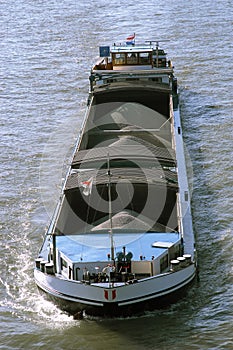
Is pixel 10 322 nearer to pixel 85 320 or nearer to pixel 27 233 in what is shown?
pixel 85 320

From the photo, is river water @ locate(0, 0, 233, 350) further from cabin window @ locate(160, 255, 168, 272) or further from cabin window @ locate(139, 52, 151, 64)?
cabin window @ locate(139, 52, 151, 64)

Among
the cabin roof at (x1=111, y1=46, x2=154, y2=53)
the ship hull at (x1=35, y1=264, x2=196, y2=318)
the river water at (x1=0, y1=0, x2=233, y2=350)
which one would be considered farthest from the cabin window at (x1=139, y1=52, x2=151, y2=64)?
the ship hull at (x1=35, y1=264, x2=196, y2=318)

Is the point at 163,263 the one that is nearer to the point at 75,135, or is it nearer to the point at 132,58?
the point at 75,135

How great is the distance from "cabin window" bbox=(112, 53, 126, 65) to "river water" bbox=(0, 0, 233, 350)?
2567mm

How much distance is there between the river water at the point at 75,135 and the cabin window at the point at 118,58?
2.57m

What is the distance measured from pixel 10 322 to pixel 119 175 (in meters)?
5.69

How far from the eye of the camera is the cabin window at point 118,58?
1389 inches

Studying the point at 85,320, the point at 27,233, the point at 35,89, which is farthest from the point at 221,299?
the point at 35,89

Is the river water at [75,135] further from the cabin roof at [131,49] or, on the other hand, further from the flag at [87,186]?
the cabin roof at [131,49]

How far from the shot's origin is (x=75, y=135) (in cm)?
3219

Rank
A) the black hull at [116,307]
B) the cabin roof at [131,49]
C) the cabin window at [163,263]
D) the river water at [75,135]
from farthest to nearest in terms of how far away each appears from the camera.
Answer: the cabin roof at [131,49], the cabin window at [163,263], the river water at [75,135], the black hull at [116,307]

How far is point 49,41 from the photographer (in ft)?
157

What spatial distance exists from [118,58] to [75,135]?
17.0 feet

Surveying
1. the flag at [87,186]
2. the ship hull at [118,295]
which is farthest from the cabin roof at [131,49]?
the ship hull at [118,295]
